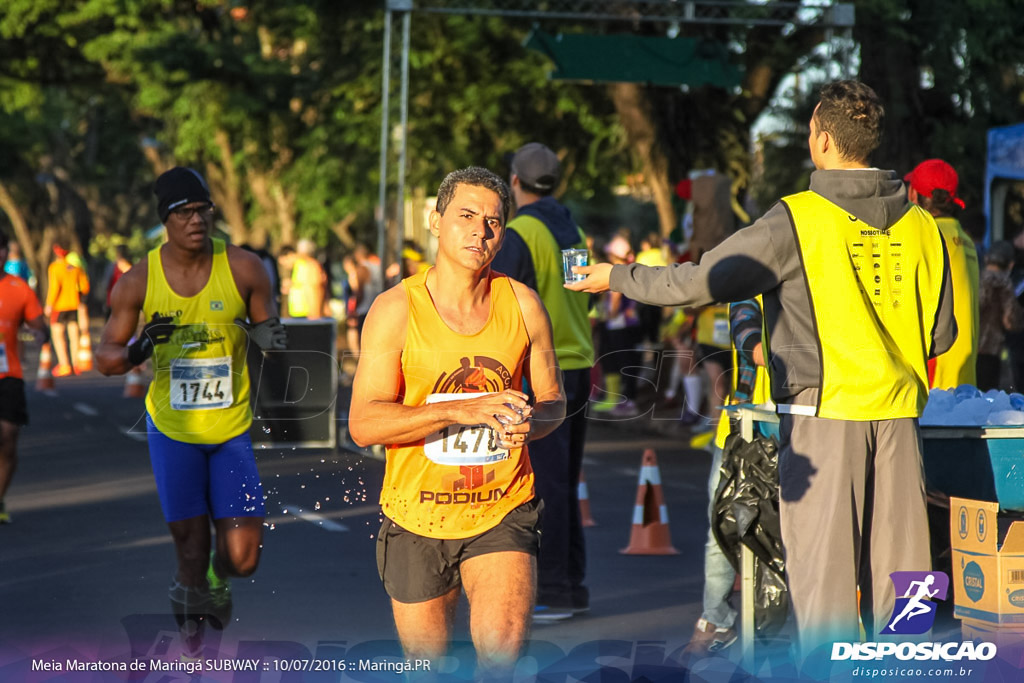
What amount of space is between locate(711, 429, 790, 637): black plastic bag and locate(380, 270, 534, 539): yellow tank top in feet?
4.10

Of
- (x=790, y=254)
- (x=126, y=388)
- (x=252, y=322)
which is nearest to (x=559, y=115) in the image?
(x=126, y=388)

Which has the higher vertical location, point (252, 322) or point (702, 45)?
point (702, 45)

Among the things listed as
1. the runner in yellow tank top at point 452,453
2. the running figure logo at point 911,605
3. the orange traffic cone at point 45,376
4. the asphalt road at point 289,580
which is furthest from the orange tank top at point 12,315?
the orange traffic cone at point 45,376

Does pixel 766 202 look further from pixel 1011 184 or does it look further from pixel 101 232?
pixel 101 232

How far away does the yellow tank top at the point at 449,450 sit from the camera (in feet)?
14.1

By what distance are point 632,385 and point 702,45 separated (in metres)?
4.21

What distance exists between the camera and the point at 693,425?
17.5m

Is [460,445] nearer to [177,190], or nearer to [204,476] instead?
[204,476]

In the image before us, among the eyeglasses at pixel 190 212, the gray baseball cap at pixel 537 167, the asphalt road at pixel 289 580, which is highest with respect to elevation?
the gray baseball cap at pixel 537 167

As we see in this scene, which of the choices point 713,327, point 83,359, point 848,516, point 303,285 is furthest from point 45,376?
point 848,516

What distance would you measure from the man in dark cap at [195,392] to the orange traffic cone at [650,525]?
347cm

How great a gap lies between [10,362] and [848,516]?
7039mm

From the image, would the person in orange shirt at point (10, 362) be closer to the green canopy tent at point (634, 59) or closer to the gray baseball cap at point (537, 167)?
the gray baseball cap at point (537, 167)

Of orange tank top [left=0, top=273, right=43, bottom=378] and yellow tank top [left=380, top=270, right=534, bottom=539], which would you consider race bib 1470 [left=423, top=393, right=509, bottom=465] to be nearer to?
yellow tank top [left=380, top=270, right=534, bottom=539]
